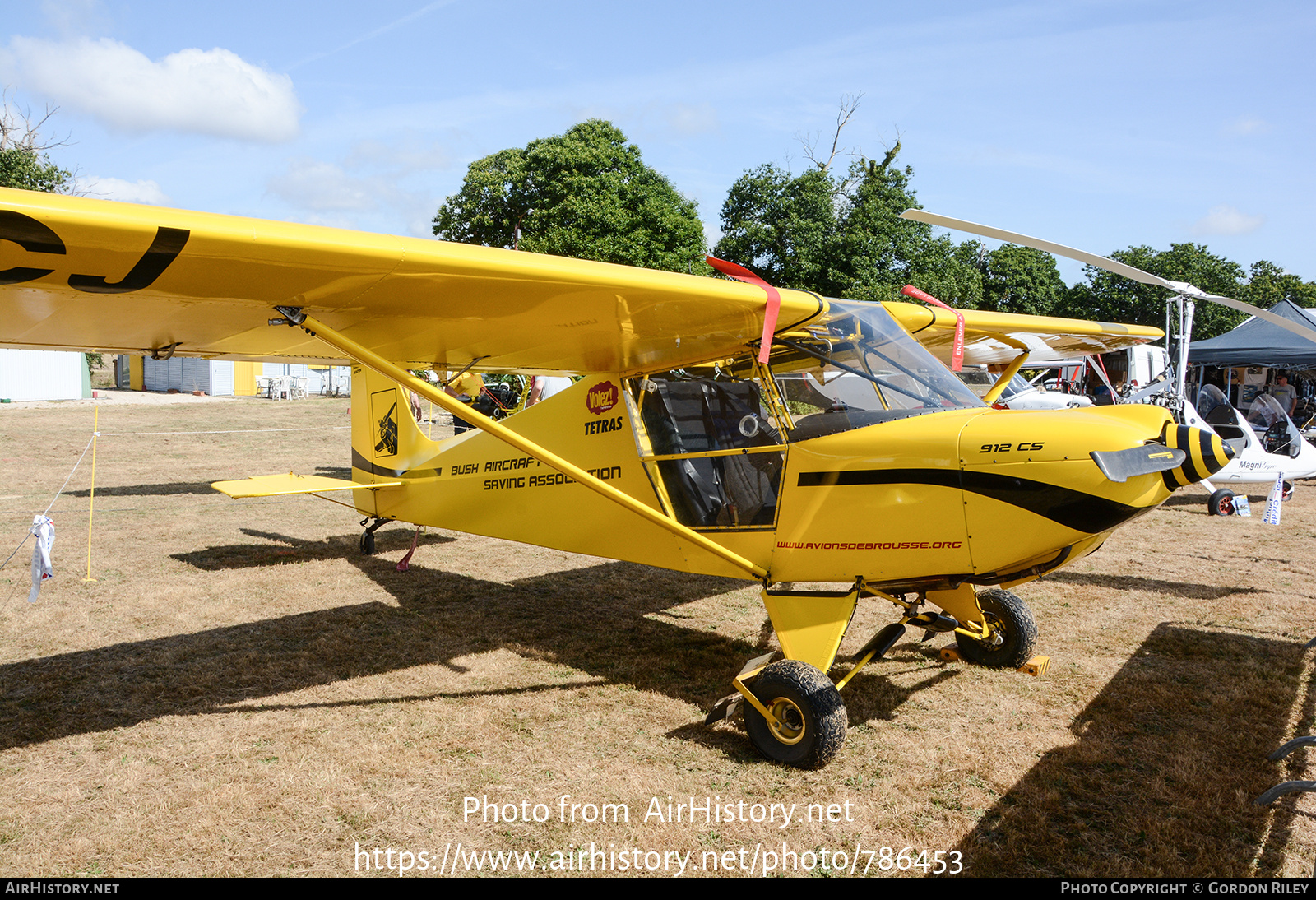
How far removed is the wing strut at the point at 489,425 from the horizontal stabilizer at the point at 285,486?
3389 millimetres

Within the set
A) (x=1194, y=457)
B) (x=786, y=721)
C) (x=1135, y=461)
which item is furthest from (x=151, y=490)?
(x=1194, y=457)

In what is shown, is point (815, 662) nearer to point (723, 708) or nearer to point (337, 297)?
point (723, 708)

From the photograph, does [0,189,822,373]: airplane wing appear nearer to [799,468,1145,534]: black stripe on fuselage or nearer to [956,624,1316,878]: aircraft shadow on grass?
[799,468,1145,534]: black stripe on fuselage

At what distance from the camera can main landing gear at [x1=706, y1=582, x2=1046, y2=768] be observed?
144 inches

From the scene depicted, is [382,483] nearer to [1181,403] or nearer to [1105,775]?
[1105,775]

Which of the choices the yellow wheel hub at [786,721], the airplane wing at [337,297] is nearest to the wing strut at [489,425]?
the airplane wing at [337,297]

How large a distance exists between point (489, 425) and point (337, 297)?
3.20ft

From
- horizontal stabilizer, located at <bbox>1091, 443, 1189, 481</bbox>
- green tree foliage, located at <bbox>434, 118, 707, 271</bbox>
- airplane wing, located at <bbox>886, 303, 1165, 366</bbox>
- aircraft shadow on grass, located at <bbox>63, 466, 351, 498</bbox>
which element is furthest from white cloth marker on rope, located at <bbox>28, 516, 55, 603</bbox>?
green tree foliage, located at <bbox>434, 118, 707, 271</bbox>

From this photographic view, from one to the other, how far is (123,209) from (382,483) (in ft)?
16.2

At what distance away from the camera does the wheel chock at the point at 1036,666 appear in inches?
191

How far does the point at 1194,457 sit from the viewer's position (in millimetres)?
3254

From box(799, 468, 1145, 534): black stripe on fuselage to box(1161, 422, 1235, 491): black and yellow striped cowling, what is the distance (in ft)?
0.65

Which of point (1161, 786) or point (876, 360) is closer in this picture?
point (1161, 786)

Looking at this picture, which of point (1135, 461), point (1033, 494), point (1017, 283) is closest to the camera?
point (1135, 461)
